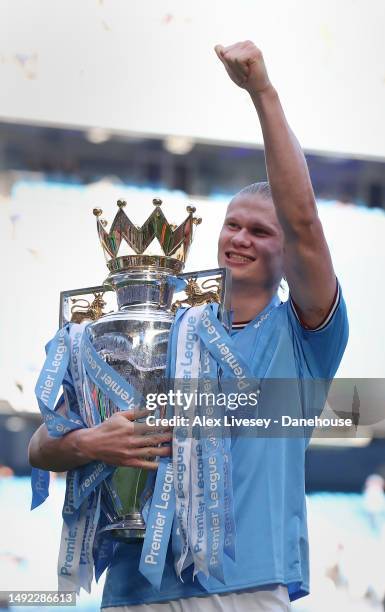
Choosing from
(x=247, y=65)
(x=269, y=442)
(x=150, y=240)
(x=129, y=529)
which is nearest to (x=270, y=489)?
(x=269, y=442)

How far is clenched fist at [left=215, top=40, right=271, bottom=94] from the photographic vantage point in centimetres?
148

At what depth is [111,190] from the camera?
8.13ft

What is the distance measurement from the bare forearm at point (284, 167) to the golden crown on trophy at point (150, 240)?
0.16 metres

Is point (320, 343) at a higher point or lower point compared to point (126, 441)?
higher

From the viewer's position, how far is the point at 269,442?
1562 mm

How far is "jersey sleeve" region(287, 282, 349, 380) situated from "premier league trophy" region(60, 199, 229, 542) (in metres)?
0.14

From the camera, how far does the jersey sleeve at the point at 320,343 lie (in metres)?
1.63

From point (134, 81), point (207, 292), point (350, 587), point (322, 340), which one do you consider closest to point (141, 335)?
point (207, 292)

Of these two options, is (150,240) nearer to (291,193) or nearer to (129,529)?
(291,193)

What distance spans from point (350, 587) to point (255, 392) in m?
1.07

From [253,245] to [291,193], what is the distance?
21cm

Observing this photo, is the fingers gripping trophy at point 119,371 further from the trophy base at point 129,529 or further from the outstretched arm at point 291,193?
the outstretched arm at point 291,193

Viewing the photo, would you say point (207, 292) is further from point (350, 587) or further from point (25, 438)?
point (350, 587)

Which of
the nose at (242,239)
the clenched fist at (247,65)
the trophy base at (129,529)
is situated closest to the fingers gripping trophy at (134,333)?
the trophy base at (129,529)
